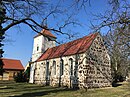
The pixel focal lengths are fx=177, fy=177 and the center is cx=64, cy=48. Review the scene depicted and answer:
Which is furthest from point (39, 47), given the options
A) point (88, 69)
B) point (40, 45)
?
point (88, 69)

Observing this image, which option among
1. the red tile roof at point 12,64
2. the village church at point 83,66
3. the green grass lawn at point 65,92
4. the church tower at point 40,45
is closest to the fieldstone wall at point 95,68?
the village church at point 83,66

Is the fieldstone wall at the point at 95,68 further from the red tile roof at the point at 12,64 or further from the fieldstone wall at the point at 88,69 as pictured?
the red tile roof at the point at 12,64

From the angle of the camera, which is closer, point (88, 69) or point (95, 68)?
point (88, 69)

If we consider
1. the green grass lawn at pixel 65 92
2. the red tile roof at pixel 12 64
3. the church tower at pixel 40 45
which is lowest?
the green grass lawn at pixel 65 92

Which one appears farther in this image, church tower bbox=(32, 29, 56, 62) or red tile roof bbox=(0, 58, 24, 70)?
red tile roof bbox=(0, 58, 24, 70)

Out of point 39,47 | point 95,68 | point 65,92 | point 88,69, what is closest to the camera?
point 65,92

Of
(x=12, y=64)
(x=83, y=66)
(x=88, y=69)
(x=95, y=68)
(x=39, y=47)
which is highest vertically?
(x=39, y=47)

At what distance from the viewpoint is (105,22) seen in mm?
6203

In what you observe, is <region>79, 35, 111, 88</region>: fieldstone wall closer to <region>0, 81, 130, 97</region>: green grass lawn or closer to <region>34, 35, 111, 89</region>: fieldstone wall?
<region>34, 35, 111, 89</region>: fieldstone wall

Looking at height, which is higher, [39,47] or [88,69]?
[39,47]

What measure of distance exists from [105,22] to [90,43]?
14698mm

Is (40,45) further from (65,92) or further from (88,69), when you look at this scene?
(65,92)

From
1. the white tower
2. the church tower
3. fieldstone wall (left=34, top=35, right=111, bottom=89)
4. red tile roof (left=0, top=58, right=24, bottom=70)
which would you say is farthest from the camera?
red tile roof (left=0, top=58, right=24, bottom=70)

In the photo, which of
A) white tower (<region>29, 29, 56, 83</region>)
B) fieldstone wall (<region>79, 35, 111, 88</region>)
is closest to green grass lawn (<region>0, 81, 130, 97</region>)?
fieldstone wall (<region>79, 35, 111, 88</region>)
